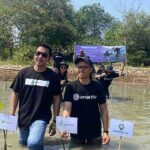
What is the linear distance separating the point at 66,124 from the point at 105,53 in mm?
21128

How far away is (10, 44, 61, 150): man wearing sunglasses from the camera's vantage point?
705cm

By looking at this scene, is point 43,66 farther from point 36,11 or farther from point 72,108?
point 36,11

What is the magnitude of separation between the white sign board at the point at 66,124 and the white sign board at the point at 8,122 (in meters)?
0.67

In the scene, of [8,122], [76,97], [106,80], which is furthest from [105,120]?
[106,80]

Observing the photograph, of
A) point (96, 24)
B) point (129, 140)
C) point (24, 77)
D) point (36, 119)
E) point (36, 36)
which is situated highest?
point (96, 24)

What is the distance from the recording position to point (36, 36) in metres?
39.7

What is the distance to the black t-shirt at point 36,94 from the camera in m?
7.07

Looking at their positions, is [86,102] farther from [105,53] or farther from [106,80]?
[105,53]

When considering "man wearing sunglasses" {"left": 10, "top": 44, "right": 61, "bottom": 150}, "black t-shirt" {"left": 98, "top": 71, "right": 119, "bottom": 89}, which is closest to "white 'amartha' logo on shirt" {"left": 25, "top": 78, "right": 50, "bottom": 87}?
"man wearing sunglasses" {"left": 10, "top": 44, "right": 61, "bottom": 150}

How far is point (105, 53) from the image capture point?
27359 mm

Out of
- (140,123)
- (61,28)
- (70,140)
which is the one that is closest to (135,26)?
(61,28)

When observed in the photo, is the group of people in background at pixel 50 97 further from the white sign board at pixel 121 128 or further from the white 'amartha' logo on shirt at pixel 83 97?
the white sign board at pixel 121 128

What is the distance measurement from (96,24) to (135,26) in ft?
107

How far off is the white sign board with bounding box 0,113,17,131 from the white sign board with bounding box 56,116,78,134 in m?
0.67
